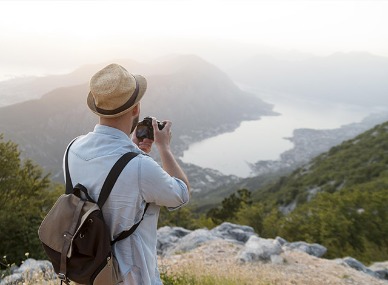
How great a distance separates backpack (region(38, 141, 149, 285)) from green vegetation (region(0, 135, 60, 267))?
8830 millimetres

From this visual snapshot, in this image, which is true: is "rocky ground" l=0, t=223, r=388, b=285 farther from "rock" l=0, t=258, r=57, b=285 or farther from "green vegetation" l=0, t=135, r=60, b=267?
"green vegetation" l=0, t=135, r=60, b=267

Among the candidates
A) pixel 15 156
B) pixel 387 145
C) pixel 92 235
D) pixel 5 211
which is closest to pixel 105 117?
pixel 92 235

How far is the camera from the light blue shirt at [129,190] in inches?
87.6

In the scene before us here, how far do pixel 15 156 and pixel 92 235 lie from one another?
19.8 metres

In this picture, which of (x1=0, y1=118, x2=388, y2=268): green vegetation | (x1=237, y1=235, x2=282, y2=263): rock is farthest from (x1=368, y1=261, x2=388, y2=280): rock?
(x1=0, y1=118, x2=388, y2=268): green vegetation

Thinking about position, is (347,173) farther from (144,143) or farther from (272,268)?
(144,143)

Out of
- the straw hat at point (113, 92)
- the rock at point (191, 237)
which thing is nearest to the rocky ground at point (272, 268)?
the rock at point (191, 237)

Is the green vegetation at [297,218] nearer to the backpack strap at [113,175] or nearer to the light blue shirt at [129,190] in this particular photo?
the light blue shirt at [129,190]

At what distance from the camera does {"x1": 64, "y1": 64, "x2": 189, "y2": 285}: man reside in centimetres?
224

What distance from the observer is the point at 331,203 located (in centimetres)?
1786

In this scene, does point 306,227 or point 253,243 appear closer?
point 253,243

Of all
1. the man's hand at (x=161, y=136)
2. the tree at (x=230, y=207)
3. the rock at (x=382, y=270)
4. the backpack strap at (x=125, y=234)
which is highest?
the man's hand at (x=161, y=136)

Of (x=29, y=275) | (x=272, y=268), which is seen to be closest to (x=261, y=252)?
(x=272, y=268)

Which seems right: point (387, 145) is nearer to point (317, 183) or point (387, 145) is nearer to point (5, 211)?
point (317, 183)
